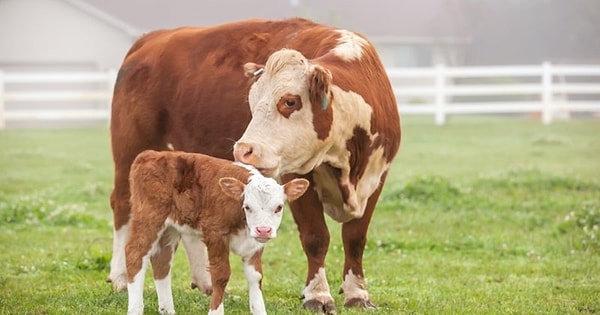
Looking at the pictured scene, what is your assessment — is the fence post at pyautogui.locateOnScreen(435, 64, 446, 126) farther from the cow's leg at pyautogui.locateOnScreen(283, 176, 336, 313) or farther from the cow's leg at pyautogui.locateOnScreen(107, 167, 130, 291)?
the cow's leg at pyautogui.locateOnScreen(283, 176, 336, 313)

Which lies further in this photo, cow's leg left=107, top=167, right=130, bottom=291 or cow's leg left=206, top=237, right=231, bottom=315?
cow's leg left=107, top=167, right=130, bottom=291

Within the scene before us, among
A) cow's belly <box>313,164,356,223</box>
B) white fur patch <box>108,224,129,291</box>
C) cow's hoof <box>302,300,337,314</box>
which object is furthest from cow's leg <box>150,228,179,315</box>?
white fur patch <box>108,224,129,291</box>

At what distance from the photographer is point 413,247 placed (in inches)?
431

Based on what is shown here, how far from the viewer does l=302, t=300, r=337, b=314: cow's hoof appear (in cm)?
745

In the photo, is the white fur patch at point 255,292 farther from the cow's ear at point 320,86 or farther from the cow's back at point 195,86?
the cow's back at point 195,86

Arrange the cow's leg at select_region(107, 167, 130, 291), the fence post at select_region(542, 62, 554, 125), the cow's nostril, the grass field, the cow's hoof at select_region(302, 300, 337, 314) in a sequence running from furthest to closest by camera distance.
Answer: the fence post at select_region(542, 62, 554, 125)
the cow's leg at select_region(107, 167, 130, 291)
the grass field
the cow's hoof at select_region(302, 300, 337, 314)
the cow's nostril

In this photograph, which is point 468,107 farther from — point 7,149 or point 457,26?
point 457,26

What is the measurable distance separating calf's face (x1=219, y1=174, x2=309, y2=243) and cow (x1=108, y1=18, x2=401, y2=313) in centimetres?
44

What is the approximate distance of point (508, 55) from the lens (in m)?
55.8

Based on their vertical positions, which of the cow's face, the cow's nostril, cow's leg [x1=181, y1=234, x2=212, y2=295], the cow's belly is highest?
the cow's face

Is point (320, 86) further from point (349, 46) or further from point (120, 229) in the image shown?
point (120, 229)

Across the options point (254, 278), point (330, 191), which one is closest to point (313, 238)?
point (330, 191)

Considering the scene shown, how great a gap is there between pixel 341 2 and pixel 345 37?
4946 cm

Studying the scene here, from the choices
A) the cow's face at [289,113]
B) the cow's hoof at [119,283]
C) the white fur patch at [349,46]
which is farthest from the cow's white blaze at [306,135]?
the cow's hoof at [119,283]
